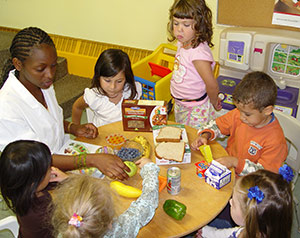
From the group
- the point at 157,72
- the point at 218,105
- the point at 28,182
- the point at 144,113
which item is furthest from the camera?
Answer: the point at 157,72

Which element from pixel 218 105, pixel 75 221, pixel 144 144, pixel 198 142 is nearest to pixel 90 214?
pixel 75 221

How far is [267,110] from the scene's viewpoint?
173 centimetres

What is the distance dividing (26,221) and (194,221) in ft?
2.37

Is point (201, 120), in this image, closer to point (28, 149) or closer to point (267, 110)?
point (267, 110)

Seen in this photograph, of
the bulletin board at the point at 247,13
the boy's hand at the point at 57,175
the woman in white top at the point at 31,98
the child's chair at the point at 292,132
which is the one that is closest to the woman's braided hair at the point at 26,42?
the woman in white top at the point at 31,98

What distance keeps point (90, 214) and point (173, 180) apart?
51 centimetres

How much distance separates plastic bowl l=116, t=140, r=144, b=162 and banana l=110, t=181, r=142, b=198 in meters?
0.20

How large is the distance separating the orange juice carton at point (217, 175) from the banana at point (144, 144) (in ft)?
1.20

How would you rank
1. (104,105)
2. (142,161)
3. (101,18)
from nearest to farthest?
(142,161)
(104,105)
(101,18)

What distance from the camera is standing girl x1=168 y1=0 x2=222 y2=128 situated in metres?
2.15

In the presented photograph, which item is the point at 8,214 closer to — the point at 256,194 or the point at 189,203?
the point at 189,203

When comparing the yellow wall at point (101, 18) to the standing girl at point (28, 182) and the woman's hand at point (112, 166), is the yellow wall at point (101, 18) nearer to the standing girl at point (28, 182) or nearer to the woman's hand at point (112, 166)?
the woman's hand at point (112, 166)

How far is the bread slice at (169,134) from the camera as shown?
184 centimetres

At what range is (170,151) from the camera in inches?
69.5
